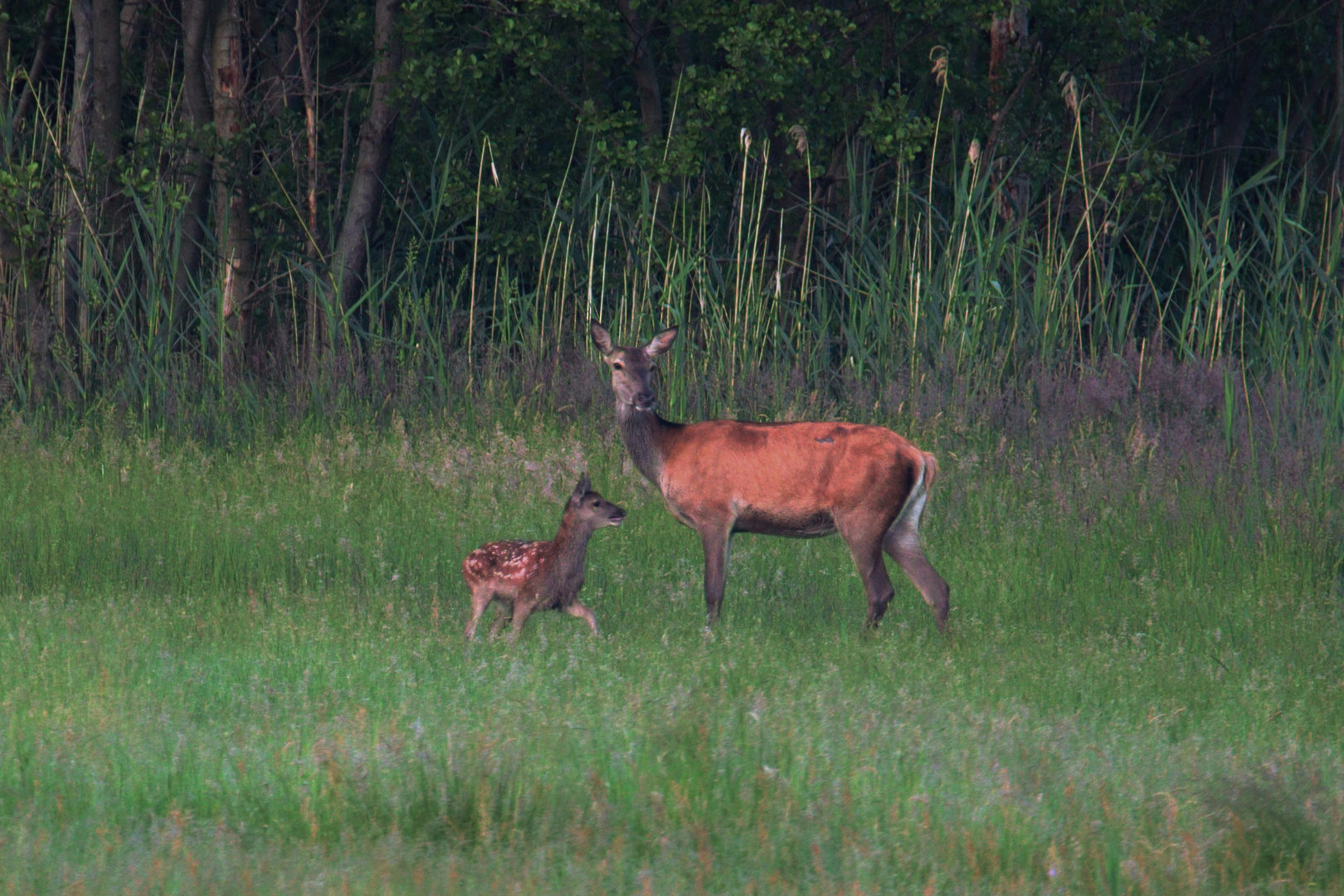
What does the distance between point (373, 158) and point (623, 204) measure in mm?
2273

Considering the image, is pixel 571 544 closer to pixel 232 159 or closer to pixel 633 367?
pixel 633 367

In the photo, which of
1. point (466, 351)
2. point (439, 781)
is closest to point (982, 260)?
point (466, 351)

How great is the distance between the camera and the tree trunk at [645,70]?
14.8 metres

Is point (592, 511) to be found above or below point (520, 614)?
above

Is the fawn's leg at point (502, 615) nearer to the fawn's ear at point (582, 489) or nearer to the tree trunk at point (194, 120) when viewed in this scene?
the fawn's ear at point (582, 489)

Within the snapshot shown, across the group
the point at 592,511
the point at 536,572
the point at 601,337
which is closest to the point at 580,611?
the point at 536,572

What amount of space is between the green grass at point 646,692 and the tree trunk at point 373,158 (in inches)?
143

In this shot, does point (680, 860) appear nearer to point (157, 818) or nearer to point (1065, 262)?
point (157, 818)

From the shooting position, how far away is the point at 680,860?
161 inches

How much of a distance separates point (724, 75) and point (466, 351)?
326 cm

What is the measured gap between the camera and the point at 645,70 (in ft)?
49.8

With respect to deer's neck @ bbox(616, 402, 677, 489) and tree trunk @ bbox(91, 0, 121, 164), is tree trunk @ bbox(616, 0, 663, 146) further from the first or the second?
deer's neck @ bbox(616, 402, 677, 489)

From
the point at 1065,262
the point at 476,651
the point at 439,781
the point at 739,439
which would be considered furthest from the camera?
the point at 1065,262

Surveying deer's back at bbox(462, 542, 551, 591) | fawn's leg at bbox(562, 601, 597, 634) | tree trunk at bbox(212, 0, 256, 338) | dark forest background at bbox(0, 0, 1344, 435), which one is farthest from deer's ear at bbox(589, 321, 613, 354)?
tree trunk at bbox(212, 0, 256, 338)
